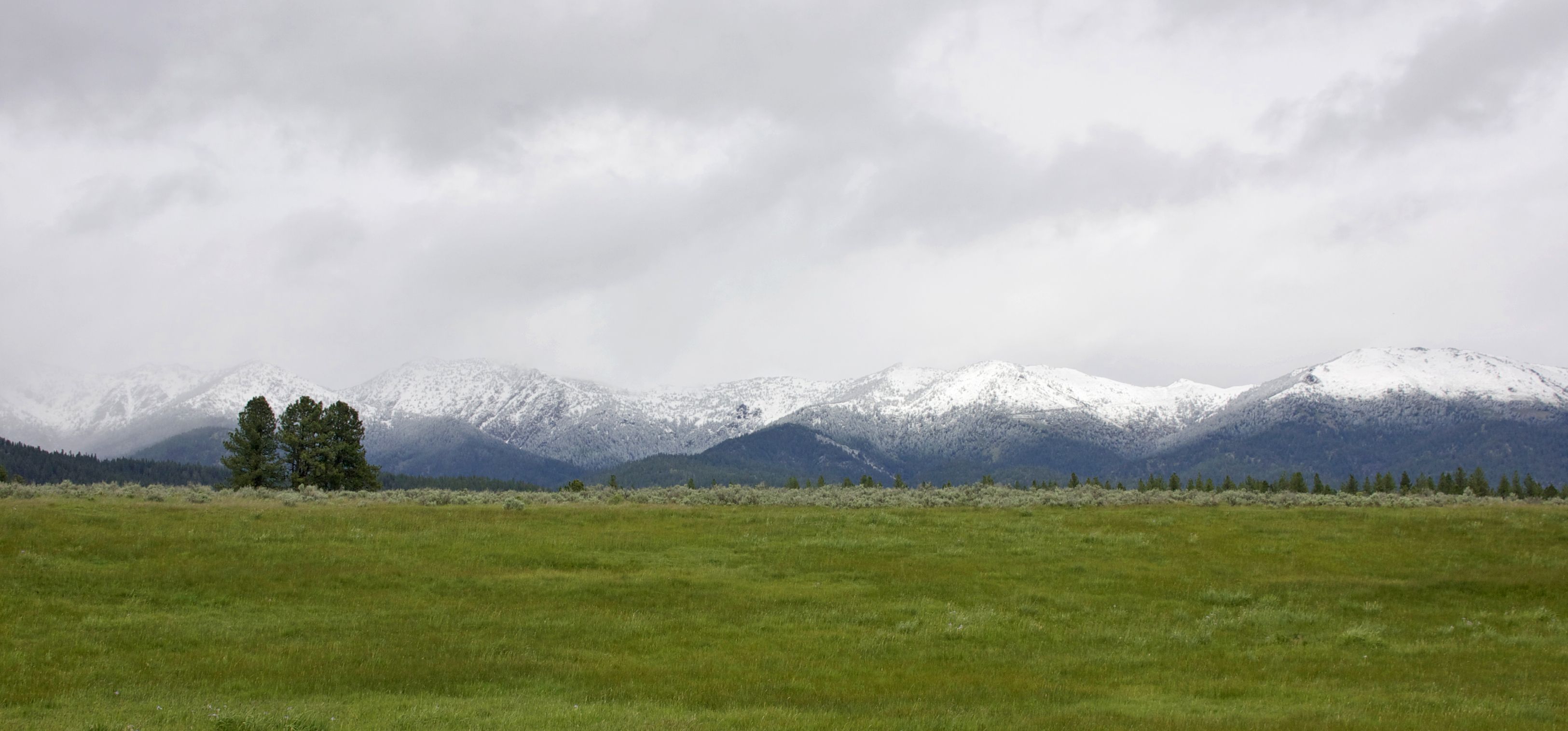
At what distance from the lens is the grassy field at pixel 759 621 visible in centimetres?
1677

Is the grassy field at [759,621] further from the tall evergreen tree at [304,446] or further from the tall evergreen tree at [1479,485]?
the tall evergreen tree at [1479,485]

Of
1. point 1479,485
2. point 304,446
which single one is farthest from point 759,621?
point 1479,485

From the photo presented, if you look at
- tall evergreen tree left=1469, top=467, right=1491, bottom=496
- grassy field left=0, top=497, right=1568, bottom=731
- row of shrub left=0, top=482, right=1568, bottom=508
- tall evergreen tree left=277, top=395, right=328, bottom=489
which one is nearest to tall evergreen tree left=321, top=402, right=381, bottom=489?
tall evergreen tree left=277, top=395, right=328, bottom=489

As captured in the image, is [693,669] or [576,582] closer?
[693,669]

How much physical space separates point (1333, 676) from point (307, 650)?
70.8 ft

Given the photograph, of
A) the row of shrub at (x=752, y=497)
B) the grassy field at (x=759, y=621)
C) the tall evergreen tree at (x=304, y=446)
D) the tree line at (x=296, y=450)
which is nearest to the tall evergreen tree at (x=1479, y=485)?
the row of shrub at (x=752, y=497)

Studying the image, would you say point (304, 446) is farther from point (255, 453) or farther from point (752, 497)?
point (752, 497)

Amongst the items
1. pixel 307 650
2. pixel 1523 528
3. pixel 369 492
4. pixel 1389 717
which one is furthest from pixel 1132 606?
pixel 369 492

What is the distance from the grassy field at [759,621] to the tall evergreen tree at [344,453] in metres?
34.4

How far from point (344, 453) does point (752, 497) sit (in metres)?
41.5

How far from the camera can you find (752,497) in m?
52.4

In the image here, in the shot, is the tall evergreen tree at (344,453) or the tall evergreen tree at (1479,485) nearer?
the tall evergreen tree at (344,453)

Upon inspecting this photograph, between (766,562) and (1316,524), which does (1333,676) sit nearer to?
(766,562)

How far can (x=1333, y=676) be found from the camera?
20.5m
